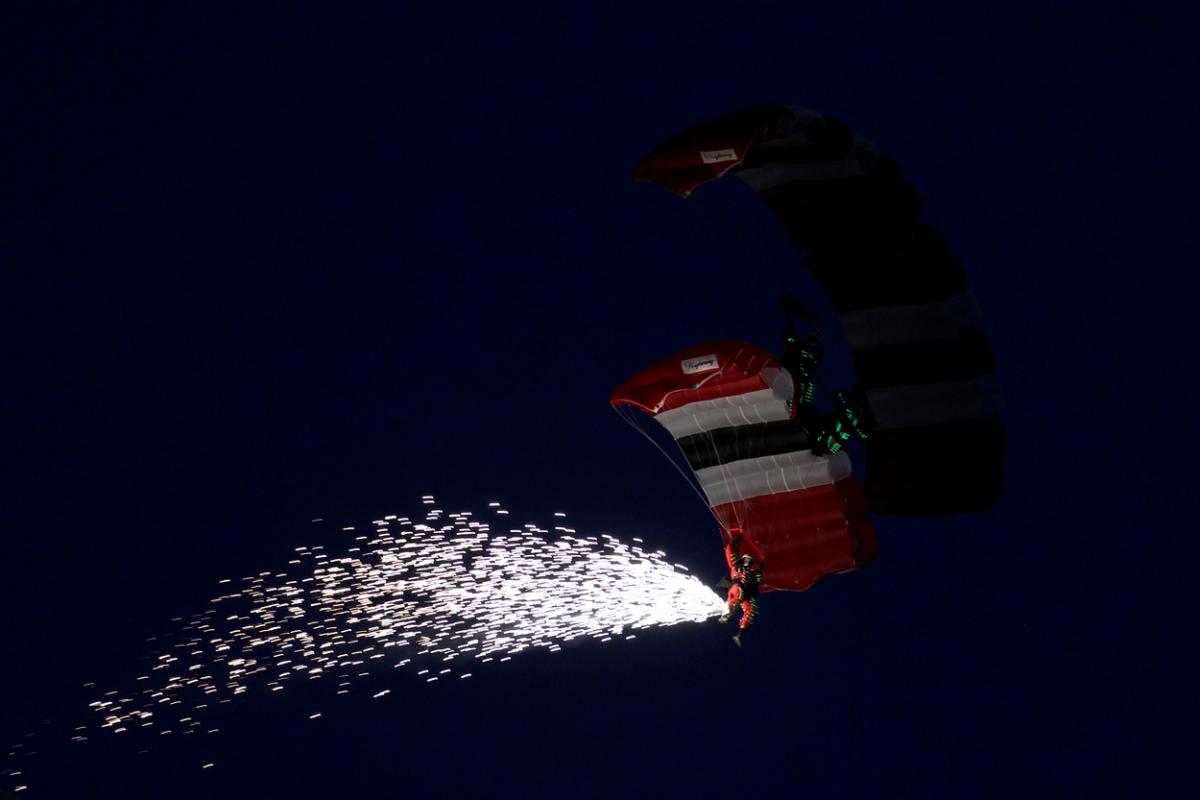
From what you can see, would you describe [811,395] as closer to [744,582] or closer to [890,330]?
[890,330]

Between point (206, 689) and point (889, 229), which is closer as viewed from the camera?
point (889, 229)

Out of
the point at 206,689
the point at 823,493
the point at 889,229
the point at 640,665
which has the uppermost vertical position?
the point at 889,229

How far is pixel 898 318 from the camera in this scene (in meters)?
13.6

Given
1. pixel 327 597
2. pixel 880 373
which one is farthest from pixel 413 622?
pixel 880 373

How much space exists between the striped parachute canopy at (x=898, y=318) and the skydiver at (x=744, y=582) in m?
1.03

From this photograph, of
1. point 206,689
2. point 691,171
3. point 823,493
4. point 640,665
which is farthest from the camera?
point 640,665

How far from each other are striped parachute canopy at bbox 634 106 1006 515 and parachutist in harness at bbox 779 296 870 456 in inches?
6.2

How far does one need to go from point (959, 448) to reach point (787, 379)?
1.34 m

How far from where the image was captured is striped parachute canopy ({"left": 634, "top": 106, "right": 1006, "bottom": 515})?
13.4m

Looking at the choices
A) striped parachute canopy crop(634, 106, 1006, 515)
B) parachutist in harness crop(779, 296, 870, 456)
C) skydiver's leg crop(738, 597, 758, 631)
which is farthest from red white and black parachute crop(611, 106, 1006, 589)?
skydiver's leg crop(738, 597, 758, 631)

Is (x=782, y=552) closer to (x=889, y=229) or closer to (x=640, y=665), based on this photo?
(x=889, y=229)

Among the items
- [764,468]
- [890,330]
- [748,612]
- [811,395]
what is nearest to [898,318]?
[890,330]

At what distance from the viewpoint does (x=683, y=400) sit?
1434cm

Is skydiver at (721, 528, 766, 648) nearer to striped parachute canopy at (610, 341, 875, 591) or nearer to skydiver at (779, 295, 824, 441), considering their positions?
striped parachute canopy at (610, 341, 875, 591)
